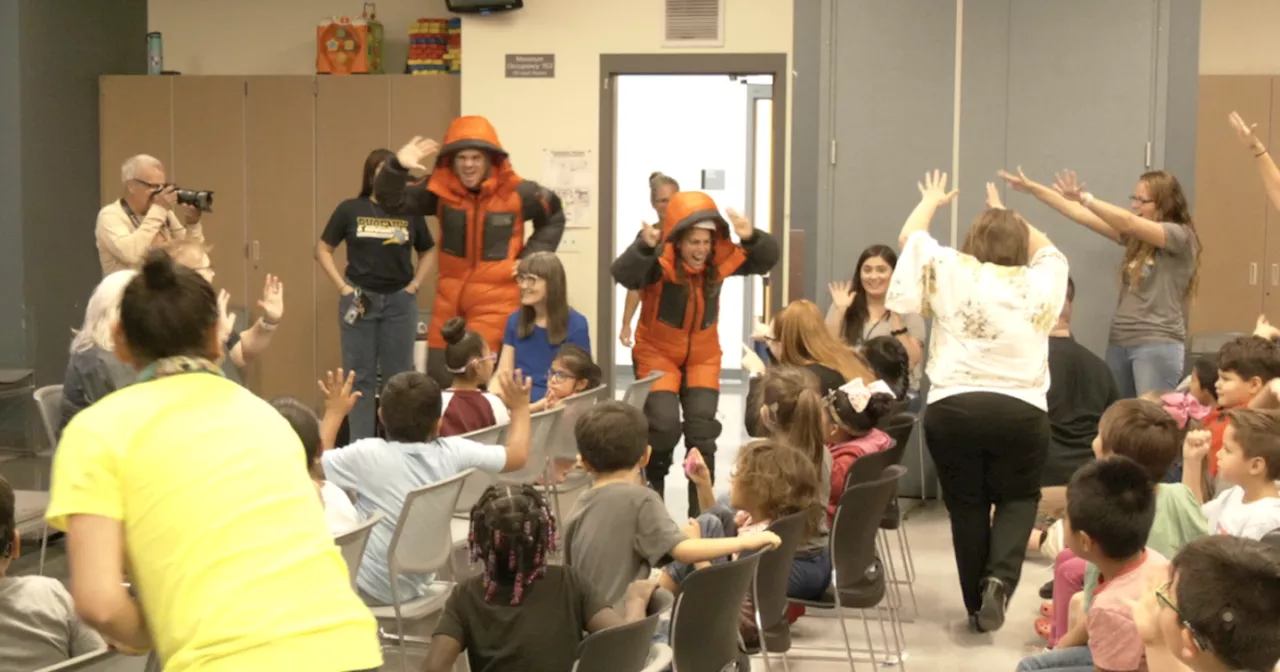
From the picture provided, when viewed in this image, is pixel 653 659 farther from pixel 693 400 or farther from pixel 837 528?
pixel 693 400

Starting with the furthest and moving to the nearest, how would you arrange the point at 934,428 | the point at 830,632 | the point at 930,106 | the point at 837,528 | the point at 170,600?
the point at 930,106
the point at 830,632
the point at 934,428
the point at 837,528
the point at 170,600

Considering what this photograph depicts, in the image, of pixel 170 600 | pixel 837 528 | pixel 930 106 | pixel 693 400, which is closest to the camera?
pixel 170 600

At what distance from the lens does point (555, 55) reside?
8.39 m

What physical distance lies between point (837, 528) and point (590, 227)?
466 centimetres

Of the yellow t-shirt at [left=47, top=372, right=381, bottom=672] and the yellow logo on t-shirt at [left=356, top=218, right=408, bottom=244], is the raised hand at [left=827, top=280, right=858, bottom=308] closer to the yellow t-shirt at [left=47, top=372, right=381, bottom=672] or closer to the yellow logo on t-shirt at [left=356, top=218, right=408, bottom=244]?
the yellow logo on t-shirt at [left=356, top=218, right=408, bottom=244]

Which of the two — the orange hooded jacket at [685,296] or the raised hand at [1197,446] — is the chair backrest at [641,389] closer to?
the orange hooded jacket at [685,296]

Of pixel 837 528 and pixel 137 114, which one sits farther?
pixel 137 114

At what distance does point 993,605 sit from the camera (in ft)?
16.4

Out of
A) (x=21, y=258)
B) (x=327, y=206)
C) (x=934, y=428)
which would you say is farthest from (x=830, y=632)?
(x=21, y=258)

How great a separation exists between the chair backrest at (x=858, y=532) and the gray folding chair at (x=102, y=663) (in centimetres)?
205

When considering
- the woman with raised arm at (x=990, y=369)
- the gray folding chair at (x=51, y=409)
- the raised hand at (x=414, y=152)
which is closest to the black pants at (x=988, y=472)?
the woman with raised arm at (x=990, y=369)

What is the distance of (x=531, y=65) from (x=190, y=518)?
6.66m

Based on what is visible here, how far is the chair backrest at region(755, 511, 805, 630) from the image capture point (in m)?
3.64

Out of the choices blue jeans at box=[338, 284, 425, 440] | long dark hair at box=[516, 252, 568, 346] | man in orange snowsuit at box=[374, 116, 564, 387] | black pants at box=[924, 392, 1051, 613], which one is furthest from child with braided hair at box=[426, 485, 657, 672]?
blue jeans at box=[338, 284, 425, 440]
